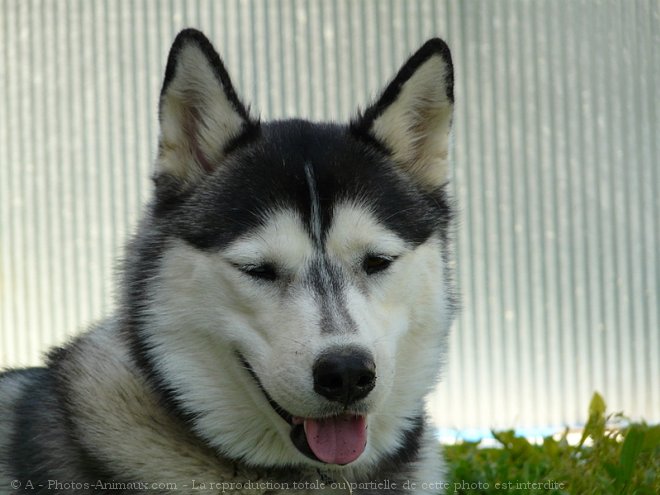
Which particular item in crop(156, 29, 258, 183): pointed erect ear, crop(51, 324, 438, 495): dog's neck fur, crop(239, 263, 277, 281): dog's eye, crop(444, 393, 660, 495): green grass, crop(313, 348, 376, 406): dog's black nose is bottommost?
crop(444, 393, 660, 495): green grass

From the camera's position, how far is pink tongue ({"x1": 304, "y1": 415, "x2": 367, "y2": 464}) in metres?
2.83

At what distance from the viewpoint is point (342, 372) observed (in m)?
2.65

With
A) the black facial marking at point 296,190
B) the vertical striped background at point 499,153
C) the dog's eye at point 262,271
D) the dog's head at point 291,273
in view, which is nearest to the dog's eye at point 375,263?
the dog's head at point 291,273

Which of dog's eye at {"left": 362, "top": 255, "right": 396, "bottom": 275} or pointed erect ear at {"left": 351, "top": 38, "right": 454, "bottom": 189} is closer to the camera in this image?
dog's eye at {"left": 362, "top": 255, "right": 396, "bottom": 275}

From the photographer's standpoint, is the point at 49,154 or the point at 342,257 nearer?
the point at 342,257

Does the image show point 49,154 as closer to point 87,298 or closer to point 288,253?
point 87,298

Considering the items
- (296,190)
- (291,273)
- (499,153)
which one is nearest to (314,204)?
(296,190)

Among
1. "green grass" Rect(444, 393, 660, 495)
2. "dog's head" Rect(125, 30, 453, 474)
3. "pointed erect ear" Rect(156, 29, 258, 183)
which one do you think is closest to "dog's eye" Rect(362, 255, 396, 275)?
"dog's head" Rect(125, 30, 453, 474)

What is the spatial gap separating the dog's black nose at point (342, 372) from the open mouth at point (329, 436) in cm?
17

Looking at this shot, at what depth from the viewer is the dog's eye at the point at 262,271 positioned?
2906 mm

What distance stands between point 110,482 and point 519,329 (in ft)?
14.9

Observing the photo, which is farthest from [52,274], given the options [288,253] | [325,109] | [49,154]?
[288,253]

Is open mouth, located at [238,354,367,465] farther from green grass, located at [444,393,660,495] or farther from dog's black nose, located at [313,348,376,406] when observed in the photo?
green grass, located at [444,393,660,495]

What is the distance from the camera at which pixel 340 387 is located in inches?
105
